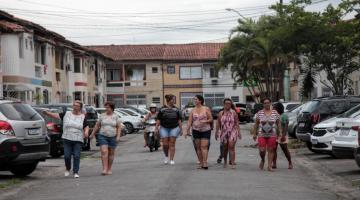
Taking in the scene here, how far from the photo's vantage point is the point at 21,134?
1527 centimetres

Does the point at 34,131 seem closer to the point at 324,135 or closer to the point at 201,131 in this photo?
the point at 201,131

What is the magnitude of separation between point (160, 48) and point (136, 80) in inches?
163

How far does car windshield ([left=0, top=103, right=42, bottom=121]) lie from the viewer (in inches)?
601

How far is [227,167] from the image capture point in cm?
1747

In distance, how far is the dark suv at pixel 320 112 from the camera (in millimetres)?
22188

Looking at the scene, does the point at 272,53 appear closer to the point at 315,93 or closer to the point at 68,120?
the point at 315,93

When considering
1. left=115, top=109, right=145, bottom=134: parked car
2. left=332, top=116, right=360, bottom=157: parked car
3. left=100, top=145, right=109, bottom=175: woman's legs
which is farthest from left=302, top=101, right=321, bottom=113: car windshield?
left=115, top=109, right=145, bottom=134: parked car

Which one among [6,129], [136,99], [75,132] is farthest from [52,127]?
[136,99]

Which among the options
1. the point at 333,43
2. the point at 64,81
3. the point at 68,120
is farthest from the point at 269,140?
the point at 64,81

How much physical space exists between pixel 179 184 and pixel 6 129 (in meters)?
3.90

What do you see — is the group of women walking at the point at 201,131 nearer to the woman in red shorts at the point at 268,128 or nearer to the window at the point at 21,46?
the woman in red shorts at the point at 268,128

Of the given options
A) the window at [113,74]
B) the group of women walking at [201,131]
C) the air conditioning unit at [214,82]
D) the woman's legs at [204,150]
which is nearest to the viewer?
the group of women walking at [201,131]

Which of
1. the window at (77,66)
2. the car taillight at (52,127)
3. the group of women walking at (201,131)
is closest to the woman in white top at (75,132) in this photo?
the group of women walking at (201,131)

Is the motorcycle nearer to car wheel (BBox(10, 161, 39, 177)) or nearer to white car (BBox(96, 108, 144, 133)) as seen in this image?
car wheel (BBox(10, 161, 39, 177))
